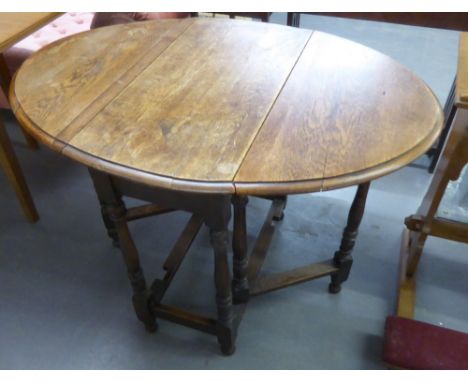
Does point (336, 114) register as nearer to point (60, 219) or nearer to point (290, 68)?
point (290, 68)

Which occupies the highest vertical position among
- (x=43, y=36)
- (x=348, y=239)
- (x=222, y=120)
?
(x=222, y=120)

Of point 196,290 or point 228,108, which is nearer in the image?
point 228,108

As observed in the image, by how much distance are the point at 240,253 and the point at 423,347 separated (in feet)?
2.24

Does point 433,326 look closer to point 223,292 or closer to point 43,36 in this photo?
point 223,292

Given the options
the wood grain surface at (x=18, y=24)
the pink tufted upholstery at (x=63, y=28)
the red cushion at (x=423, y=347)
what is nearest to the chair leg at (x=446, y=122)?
the red cushion at (x=423, y=347)

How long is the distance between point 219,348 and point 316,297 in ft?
1.44

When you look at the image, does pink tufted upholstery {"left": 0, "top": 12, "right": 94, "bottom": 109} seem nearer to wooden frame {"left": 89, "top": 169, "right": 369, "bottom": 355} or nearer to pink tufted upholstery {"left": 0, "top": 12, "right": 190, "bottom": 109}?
pink tufted upholstery {"left": 0, "top": 12, "right": 190, "bottom": 109}

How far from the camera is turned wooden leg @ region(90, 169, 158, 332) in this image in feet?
3.25

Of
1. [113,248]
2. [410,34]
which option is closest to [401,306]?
[113,248]

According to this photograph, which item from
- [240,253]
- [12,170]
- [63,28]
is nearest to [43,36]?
[63,28]

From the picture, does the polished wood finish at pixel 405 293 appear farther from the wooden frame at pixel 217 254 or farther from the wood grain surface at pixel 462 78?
the wood grain surface at pixel 462 78

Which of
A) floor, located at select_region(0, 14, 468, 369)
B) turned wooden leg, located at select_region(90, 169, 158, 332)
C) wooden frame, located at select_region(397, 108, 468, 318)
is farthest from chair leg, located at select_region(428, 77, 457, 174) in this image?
turned wooden leg, located at select_region(90, 169, 158, 332)

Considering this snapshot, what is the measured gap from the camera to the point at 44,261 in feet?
5.47

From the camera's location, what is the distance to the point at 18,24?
1529 millimetres
